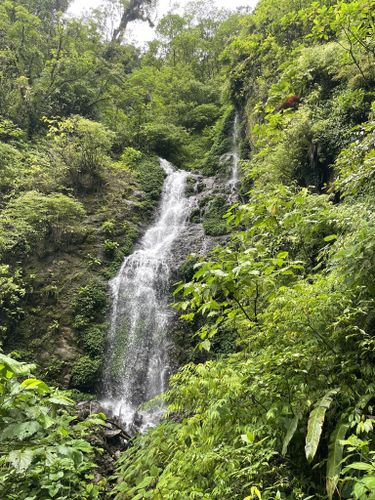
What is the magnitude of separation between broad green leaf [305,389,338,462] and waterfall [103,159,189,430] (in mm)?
7505

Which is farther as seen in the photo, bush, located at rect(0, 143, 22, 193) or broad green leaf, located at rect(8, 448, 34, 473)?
bush, located at rect(0, 143, 22, 193)

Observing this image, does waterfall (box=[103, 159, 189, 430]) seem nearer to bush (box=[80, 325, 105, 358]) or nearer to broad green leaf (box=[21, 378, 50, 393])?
bush (box=[80, 325, 105, 358])

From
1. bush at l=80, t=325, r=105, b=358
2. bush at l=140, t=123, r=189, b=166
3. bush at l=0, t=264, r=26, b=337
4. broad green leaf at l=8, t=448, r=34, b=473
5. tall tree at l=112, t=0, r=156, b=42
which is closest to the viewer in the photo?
broad green leaf at l=8, t=448, r=34, b=473

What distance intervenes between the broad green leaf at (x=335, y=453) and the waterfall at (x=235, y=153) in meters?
14.7

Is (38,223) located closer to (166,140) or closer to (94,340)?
(94,340)

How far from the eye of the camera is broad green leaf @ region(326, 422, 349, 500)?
6.73 ft

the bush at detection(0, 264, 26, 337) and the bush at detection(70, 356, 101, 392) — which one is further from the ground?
the bush at detection(0, 264, 26, 337)

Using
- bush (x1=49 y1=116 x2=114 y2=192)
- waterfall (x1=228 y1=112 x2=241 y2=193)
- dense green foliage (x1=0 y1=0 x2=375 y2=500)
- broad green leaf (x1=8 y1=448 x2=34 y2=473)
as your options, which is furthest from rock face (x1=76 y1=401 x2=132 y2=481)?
waterfall (x1=228 y1=112 x2=241 y2=193)

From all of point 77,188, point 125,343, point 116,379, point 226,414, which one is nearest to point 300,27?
point 77,188

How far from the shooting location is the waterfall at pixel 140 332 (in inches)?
383

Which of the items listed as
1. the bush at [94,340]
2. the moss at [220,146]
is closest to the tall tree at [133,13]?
the moss at [220,146]

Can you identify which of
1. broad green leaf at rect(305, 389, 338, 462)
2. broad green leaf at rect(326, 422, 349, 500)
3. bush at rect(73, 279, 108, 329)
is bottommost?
bush at rect(73, 279, 108, 329)

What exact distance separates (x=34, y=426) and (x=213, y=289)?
60.2 inches

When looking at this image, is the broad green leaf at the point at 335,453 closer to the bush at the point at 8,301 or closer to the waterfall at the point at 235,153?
the bush at the point at 8,301
